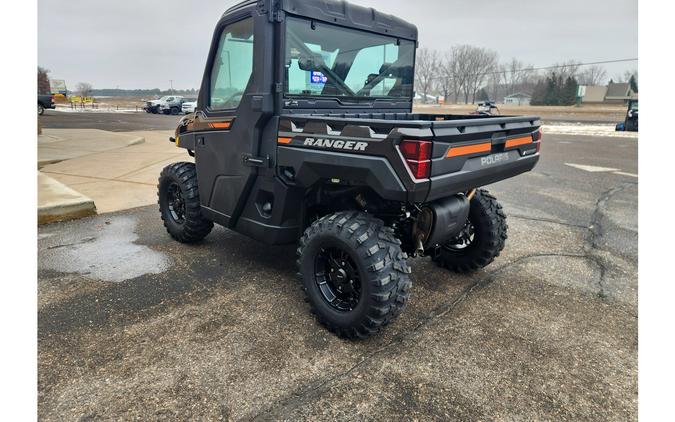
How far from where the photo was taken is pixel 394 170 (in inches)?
103

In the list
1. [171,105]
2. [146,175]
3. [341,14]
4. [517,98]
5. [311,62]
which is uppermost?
[517,98]

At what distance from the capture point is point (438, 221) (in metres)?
3.13

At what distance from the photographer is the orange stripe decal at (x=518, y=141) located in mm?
3307

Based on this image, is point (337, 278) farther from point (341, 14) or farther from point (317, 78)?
point (341, 14)

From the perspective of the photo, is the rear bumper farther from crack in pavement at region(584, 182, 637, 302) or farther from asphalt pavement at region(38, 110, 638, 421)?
crack in pavement at region(584, 182, 637, 302)

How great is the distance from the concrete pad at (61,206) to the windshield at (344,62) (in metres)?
3.85

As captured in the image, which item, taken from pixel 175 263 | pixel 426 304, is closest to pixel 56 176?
pixel 175 263

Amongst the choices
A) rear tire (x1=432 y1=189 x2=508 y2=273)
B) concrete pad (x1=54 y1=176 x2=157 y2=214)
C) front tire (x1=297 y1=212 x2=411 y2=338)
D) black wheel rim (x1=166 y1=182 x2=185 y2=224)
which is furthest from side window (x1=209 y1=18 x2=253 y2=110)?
concrete pad (x1=54 y1=176 x2=157 y2=214)

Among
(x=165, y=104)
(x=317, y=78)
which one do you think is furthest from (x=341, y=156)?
(x=165, y=104)

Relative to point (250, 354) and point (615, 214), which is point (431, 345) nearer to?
point (250, 354)

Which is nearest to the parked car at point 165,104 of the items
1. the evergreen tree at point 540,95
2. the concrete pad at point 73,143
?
the concrete pad at point 73,143

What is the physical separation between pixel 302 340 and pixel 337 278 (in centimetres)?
48

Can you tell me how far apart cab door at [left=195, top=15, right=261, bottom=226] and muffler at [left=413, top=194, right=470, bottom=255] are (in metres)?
1.40

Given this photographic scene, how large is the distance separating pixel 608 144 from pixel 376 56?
49.4 ft
